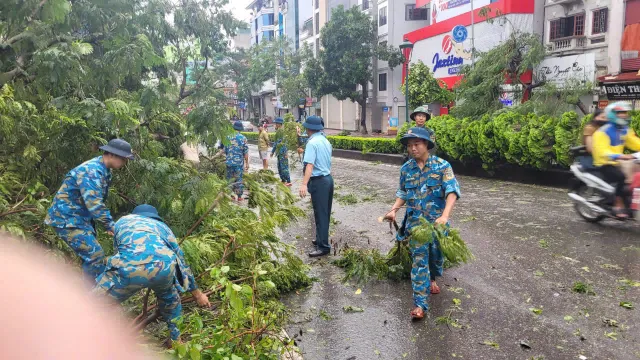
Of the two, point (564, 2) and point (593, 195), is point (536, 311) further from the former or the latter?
point (564, 2)

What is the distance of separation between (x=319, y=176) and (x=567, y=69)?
56.4 ft

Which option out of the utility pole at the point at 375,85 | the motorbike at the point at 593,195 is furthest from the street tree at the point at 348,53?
the motorbike at the point at 593,195

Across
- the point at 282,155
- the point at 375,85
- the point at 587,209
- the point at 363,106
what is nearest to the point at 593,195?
the point at 587,209

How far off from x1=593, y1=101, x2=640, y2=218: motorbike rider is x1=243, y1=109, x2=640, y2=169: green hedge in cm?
309

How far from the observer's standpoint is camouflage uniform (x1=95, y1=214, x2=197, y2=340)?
3.31 m

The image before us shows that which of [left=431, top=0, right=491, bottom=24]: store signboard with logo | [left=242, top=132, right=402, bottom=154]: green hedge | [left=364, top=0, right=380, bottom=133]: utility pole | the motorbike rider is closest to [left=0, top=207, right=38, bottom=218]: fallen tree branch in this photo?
the motorbike rider

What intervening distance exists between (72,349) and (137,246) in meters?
2.54

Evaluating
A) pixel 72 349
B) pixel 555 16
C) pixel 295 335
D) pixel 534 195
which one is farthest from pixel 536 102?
pixel 72 349

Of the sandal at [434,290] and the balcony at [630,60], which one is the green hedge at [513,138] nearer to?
the sandal at [434,290]

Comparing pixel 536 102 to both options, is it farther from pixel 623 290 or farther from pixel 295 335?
pixel 295 335

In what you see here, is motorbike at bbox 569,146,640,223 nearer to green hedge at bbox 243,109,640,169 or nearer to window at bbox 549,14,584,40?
green hedge at bbox 243,109,640,169

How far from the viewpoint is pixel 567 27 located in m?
22.1

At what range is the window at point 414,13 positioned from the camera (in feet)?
117

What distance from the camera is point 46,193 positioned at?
222 inches
